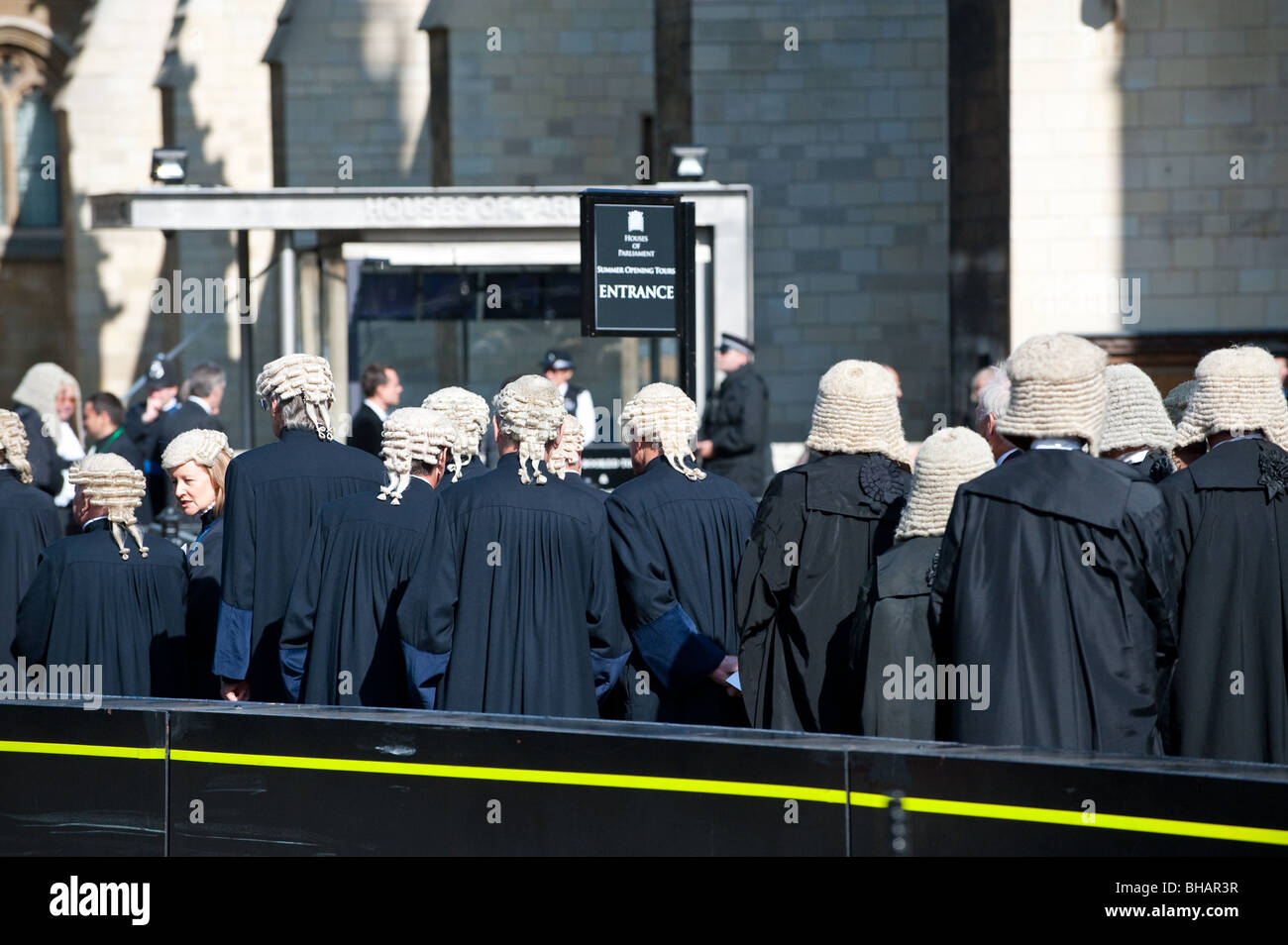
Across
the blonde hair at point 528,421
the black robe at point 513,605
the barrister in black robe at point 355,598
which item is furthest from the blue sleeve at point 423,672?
the blonde hair at point 528,421

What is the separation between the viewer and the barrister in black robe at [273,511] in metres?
5.59

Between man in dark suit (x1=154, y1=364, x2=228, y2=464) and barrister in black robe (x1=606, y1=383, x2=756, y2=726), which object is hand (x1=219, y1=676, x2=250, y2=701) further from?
man in dark suit (x1=154, y1=364, x2=228, y2=464)

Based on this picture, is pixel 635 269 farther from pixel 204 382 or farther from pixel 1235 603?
pixel 1235 603

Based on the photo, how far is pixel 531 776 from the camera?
160 inches

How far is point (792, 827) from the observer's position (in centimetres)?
382

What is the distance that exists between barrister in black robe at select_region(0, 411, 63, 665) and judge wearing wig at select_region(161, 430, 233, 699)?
66cm

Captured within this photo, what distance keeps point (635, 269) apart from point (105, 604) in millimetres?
3260

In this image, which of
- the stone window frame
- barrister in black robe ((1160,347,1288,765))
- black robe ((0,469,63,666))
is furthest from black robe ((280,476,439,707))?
the stone window frame

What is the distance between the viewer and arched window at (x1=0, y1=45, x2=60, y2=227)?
24.5 m

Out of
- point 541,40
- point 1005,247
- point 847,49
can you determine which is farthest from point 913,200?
point 541,40

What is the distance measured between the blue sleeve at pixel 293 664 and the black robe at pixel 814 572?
1.45 metres

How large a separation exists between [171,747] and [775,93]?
468 inches
